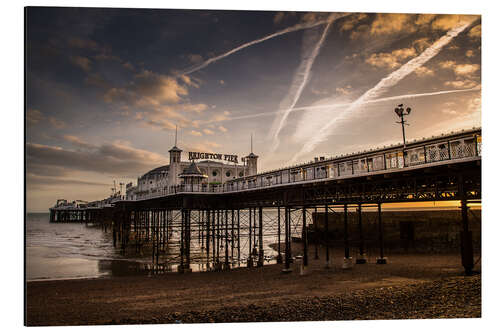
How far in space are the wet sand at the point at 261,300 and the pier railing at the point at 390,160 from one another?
460 centimetres

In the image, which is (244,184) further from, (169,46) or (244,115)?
(169,46)

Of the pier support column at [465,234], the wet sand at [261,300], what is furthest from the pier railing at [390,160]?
the wet sand at [261,300]

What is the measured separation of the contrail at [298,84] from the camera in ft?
45.1

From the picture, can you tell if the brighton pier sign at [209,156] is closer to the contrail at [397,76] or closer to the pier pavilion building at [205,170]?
the pier pavilion building at [205,170]

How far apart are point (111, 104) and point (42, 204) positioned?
570 cm

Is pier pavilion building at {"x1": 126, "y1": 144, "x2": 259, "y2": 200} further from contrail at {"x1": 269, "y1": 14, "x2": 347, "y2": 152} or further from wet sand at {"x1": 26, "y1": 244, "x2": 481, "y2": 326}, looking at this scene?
wet sand at {"x1": 26, "y1": 244, "x2": 481, "y2": 326}

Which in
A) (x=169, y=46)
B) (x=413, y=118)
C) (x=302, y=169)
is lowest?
(x=302, y=169)

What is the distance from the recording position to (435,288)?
1177cm

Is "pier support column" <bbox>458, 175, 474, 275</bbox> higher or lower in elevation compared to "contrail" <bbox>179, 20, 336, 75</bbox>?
lower

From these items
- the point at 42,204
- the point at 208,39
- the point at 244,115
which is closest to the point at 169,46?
the point at 208,39

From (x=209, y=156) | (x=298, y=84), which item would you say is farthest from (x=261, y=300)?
(x=209, y=156)

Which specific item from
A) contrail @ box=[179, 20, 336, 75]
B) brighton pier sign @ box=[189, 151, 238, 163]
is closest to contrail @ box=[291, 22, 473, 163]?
contrail @ box=[179, 20, 336, 75]

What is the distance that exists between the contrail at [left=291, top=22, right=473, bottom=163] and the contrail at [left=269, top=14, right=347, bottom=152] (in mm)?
2114

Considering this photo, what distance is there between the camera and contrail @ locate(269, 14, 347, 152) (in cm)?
1375
